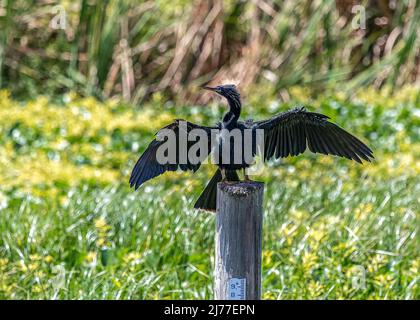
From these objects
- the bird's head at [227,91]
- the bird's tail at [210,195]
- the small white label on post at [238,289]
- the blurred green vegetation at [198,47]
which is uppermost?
the blurred green vegetation at [198,47]

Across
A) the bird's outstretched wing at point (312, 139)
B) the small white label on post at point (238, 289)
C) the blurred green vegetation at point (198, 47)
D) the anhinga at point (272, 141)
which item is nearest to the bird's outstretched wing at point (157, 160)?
the anhinga at point (272, 141)

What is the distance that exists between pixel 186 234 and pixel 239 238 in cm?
208

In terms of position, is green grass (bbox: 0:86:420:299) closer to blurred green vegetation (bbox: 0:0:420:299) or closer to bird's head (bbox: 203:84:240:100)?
blurred green vegetation (bbox: 0:0:420:299)

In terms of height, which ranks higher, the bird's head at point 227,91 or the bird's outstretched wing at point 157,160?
the bird's head at point 227,91

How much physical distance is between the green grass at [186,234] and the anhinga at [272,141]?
1189mm

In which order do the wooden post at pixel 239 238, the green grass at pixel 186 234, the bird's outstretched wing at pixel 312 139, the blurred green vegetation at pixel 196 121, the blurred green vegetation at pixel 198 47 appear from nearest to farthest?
the wooden post at pixel 239 238 → the bird's outstretched wing at pixel 312 139 → the green grass at pixel 186 234 → the blurred green vegetation at pixel 196 121 → the blurred green vegetation at pixel 198 47

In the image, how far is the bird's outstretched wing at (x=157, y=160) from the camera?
9.34ft

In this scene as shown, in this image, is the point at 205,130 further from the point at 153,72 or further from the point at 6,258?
the point at 153,72

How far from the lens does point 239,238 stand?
2691 millimetres

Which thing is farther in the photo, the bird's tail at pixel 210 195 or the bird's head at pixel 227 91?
the bird's tail at pixel 210 195

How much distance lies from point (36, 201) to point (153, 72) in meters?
4.69

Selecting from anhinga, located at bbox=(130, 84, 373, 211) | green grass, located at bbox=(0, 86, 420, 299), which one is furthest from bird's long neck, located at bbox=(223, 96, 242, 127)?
green grass, located at bbox=(0, 86, 420, 299)

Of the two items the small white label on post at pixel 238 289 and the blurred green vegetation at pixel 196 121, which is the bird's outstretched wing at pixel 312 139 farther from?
the blurred green vegetation at pixel 196 121

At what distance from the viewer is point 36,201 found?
17.7ft
